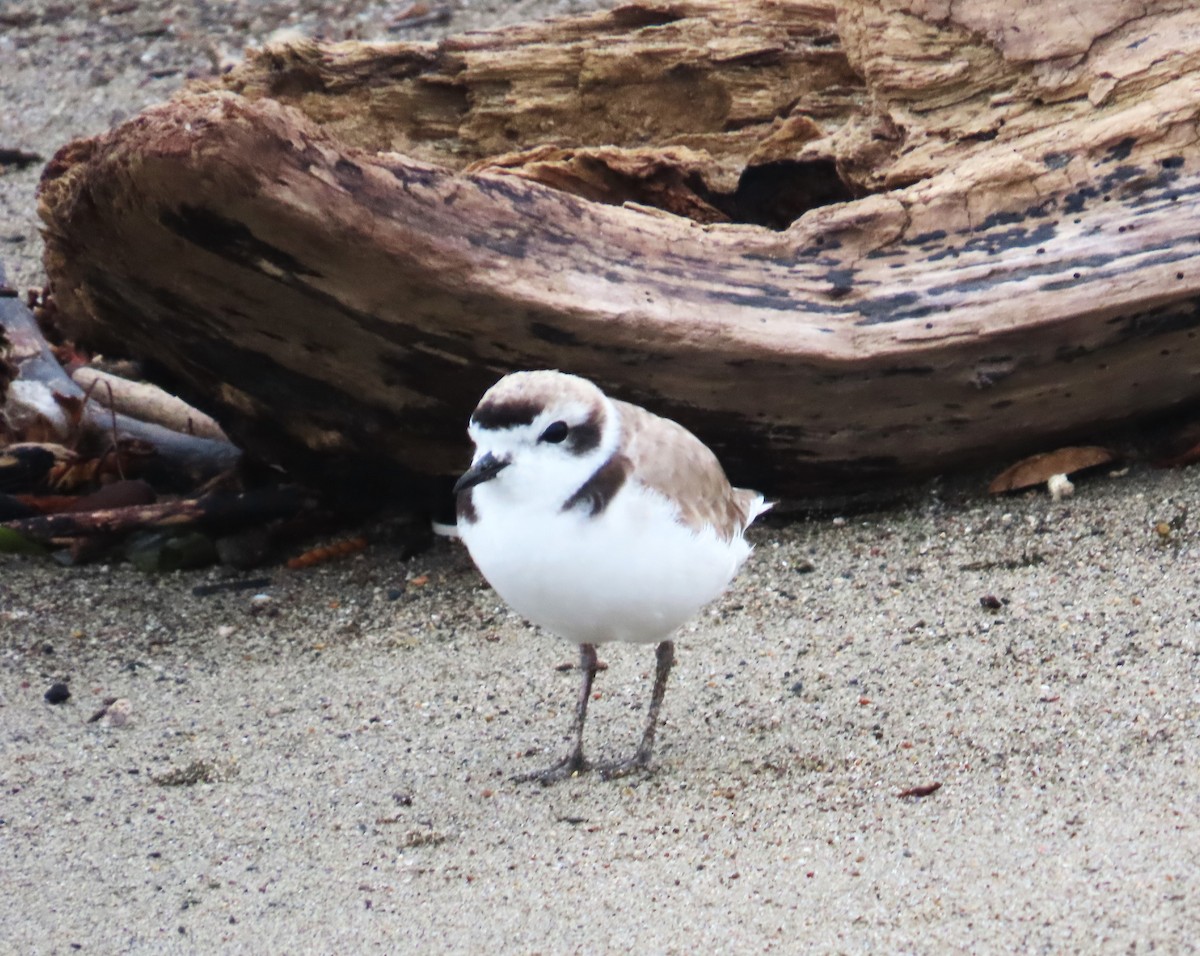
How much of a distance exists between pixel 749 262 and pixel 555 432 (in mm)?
1508

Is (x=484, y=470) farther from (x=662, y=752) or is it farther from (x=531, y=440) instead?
(x=662, y=752)

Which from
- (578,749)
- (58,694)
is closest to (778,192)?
(578,749)

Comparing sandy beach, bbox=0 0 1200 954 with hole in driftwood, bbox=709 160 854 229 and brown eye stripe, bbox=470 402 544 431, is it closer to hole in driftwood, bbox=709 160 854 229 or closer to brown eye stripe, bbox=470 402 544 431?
brown eye stripe, bbox=470 402 544 431

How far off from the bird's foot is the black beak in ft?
3.11

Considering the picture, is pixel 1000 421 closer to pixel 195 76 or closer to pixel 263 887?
pixel 263 887

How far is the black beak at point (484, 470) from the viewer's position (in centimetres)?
341

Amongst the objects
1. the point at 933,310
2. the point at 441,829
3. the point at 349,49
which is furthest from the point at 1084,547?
the point at 349,49

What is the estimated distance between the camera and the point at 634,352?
4500mm

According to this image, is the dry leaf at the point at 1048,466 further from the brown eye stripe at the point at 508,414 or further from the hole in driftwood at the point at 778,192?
the brown eye stripe at the point at 508,414

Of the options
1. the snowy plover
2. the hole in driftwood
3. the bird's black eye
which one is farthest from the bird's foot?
the hole in driftwood

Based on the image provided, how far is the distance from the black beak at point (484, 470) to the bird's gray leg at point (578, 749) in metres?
0.83

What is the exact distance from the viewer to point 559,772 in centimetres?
396

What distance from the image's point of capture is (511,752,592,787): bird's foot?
12.9ft

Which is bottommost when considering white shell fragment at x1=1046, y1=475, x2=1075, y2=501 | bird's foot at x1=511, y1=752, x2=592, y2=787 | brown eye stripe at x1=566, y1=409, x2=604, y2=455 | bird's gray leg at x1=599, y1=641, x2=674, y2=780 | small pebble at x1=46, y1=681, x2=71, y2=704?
small pebble at x1=46, y1=681, x2=71, y2=704
